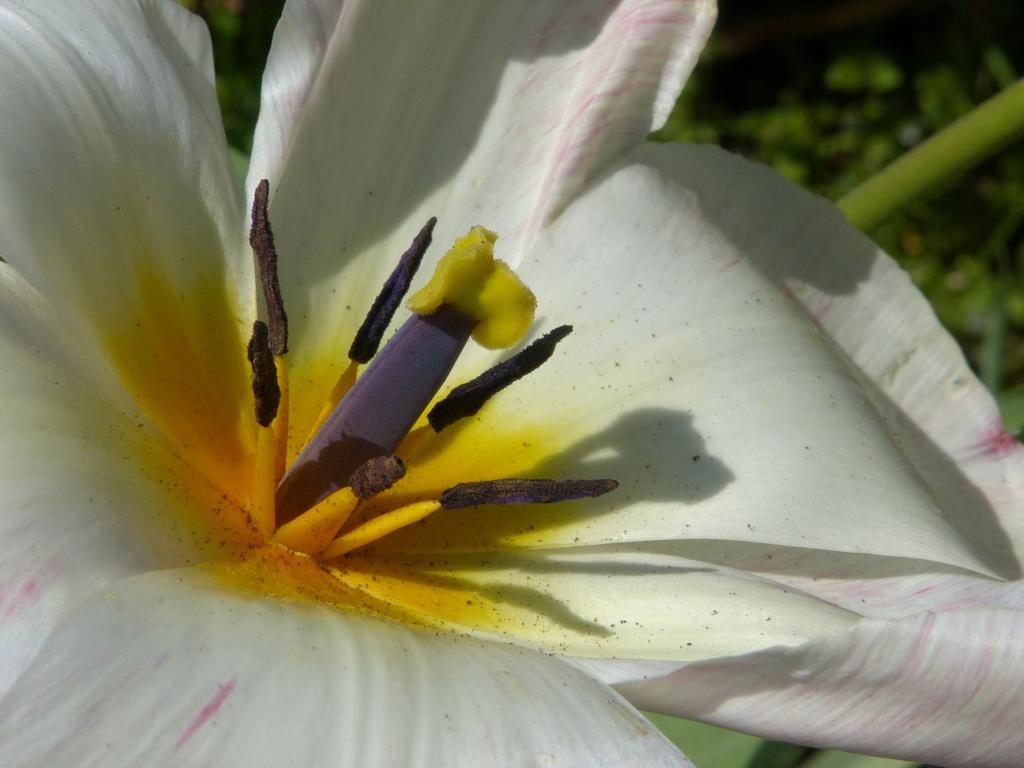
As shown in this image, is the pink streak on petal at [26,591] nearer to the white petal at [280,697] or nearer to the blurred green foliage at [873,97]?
the white petal at [280,697]

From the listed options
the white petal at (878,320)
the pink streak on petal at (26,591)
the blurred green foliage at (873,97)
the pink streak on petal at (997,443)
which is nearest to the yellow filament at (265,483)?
the pink streak on petal at (26,591)

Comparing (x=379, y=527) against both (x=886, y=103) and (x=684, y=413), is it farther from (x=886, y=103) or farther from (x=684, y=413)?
(x=886, y=103)

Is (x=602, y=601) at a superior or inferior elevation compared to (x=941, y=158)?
inferior

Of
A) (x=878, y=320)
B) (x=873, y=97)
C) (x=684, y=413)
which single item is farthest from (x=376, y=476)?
(x=873, y=97)

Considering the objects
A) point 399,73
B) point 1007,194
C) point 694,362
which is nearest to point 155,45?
point 399,73

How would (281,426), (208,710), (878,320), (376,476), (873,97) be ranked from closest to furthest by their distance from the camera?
1. (208,710)
2. (376,476)
3. (281,426)
4. (878,320)
5. (873,97)

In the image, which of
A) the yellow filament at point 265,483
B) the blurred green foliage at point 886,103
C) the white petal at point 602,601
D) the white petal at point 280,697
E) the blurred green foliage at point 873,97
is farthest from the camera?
the blurred green foliage at point 886,103

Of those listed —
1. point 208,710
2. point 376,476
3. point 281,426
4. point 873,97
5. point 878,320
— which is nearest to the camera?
point 208,710

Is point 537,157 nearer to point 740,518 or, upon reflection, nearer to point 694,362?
point 694,362
